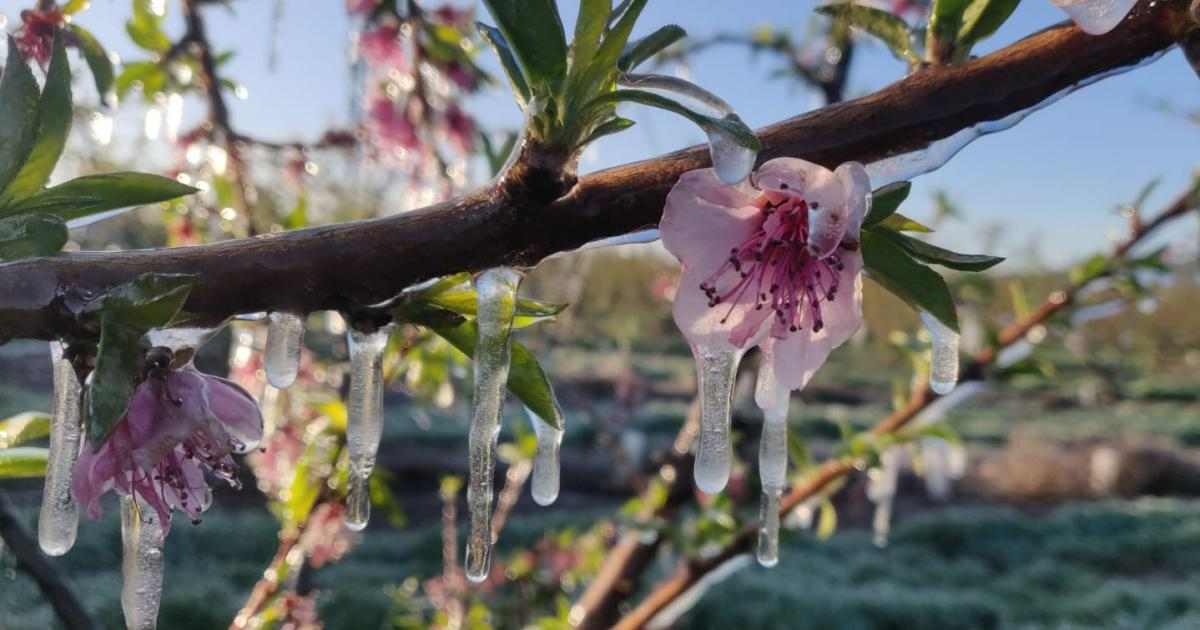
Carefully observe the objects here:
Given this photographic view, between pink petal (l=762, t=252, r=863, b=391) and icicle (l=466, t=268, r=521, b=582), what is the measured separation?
0.51 ft

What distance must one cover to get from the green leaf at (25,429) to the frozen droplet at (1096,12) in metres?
0.56

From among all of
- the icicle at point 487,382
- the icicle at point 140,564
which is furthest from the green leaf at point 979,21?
the icicle at point 140,564

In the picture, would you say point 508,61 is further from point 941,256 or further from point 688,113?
point 941,256

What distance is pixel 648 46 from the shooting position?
464 millimetres

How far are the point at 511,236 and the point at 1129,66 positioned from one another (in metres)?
0.27

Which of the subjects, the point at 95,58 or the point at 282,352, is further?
the point at 95,58

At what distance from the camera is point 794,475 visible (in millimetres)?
1463

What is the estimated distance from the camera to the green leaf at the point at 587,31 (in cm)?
43

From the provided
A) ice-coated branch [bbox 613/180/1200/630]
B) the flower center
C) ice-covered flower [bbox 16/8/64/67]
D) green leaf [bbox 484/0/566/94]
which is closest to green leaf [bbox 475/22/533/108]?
green leaf [bbox 484/0/566/94]

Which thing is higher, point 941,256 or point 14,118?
point 941,256

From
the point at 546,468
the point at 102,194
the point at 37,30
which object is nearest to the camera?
the point at 102,194

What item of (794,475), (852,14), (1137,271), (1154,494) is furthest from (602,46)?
(1154,494)

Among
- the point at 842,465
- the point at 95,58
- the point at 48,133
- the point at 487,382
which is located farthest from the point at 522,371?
the point at 842,465

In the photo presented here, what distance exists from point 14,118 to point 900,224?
0.41m
